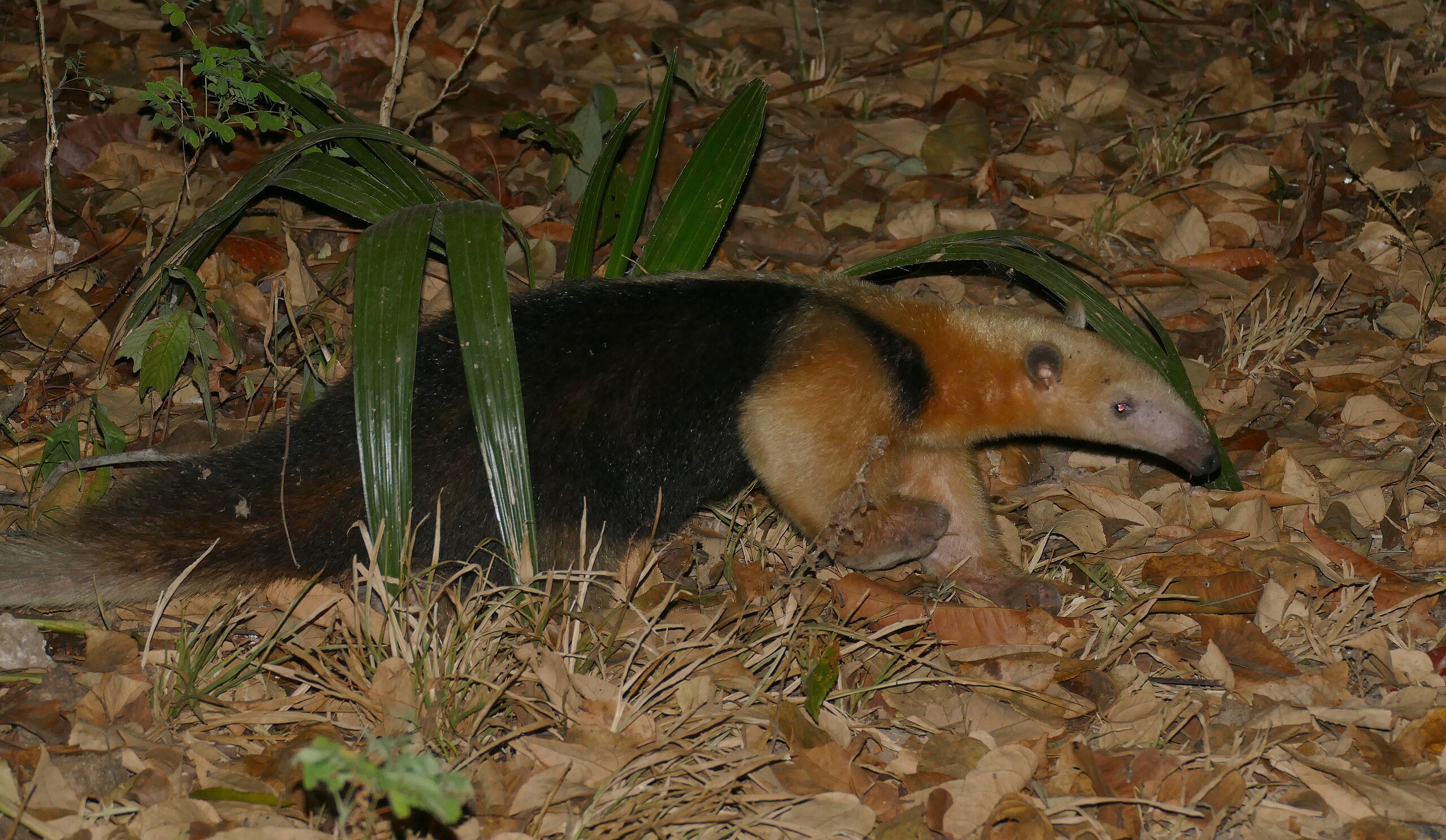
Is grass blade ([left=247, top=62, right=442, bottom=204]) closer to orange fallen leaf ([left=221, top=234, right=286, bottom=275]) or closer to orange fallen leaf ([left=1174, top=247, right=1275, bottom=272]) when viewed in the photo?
orange fallen leaf ([left=221, top=234, right=286, bottom=275])

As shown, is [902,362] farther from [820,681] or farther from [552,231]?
[552,231]

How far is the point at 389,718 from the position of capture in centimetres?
418

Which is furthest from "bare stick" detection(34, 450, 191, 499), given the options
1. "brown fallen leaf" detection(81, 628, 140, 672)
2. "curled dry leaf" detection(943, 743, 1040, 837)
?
"curled dry leaf" detection(943, 743, 1040, 837)

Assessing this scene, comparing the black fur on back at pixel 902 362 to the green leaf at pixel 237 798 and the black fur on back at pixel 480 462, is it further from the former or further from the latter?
the green leaf at pixel 237 798

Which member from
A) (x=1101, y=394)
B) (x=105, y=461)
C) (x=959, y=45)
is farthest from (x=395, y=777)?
(x=959, y=45)

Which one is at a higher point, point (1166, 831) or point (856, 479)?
point (856, 479)

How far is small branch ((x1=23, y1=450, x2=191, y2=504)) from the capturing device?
5.34 metres

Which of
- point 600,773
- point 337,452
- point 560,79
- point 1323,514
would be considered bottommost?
point 1323,514

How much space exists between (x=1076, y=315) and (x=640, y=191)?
85.1 inches

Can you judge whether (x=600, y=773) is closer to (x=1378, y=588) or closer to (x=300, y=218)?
(x=1378, y=588)

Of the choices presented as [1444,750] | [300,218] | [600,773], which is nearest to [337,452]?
[600,773]

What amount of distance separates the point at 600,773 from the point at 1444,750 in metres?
2.83

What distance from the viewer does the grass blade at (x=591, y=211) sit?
20.0 feet

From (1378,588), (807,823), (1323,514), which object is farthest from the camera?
(1323,514)
